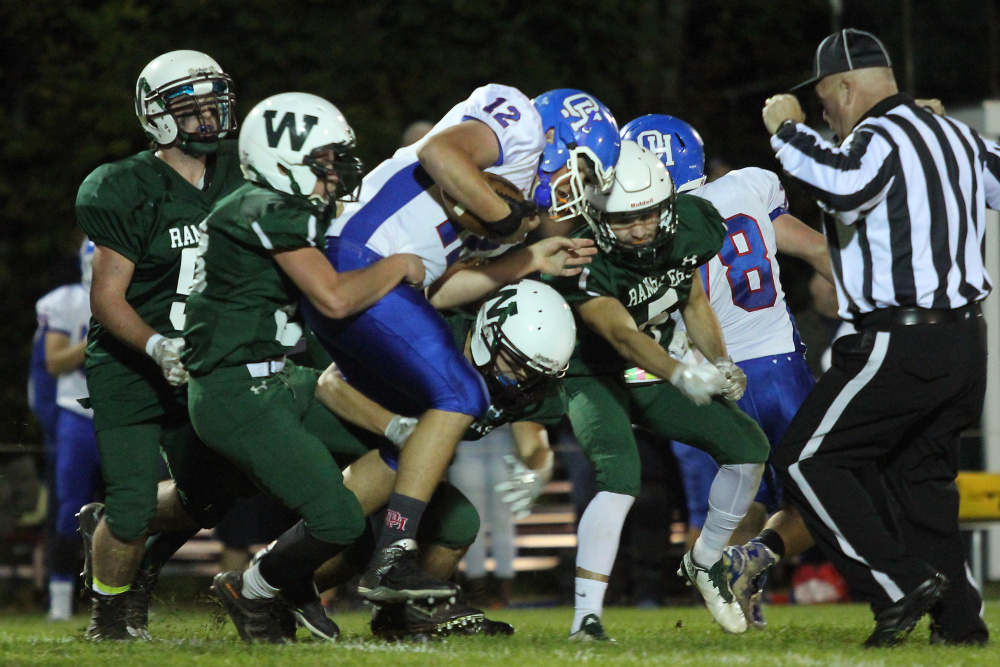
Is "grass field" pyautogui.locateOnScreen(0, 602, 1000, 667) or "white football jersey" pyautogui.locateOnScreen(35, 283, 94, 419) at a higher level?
"white football jersey" pyautogui.locateOnScreen(35, 283, 94, 419)

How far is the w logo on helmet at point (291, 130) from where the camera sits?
4309 millimetres

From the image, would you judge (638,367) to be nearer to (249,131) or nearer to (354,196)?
(354,196)

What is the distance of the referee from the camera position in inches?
165

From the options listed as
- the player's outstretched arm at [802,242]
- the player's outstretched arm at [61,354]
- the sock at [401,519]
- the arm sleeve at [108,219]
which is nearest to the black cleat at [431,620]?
the sock at [401,519]

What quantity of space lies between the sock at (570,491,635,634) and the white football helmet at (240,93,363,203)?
1.45 meters

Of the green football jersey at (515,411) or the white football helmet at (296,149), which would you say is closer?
the white football helmet at (296,149)

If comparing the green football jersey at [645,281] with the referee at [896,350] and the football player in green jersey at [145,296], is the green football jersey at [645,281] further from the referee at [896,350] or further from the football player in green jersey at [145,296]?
the football player in green jersey at [145,296]

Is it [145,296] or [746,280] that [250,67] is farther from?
[746,280]

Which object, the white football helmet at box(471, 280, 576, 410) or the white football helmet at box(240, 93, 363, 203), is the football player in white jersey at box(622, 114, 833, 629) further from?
the white football helmet at box(240, 93, 363, 203)

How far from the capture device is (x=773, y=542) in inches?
207

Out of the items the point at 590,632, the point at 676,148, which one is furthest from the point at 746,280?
the point at 590,632

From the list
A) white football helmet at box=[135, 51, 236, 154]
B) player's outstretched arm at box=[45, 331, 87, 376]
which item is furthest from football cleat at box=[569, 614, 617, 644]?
player's outstretched arm at box=[45, 331, 87, 376]

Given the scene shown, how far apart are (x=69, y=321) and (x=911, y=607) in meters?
5.42

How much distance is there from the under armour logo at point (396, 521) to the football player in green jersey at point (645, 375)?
2.32 feet
